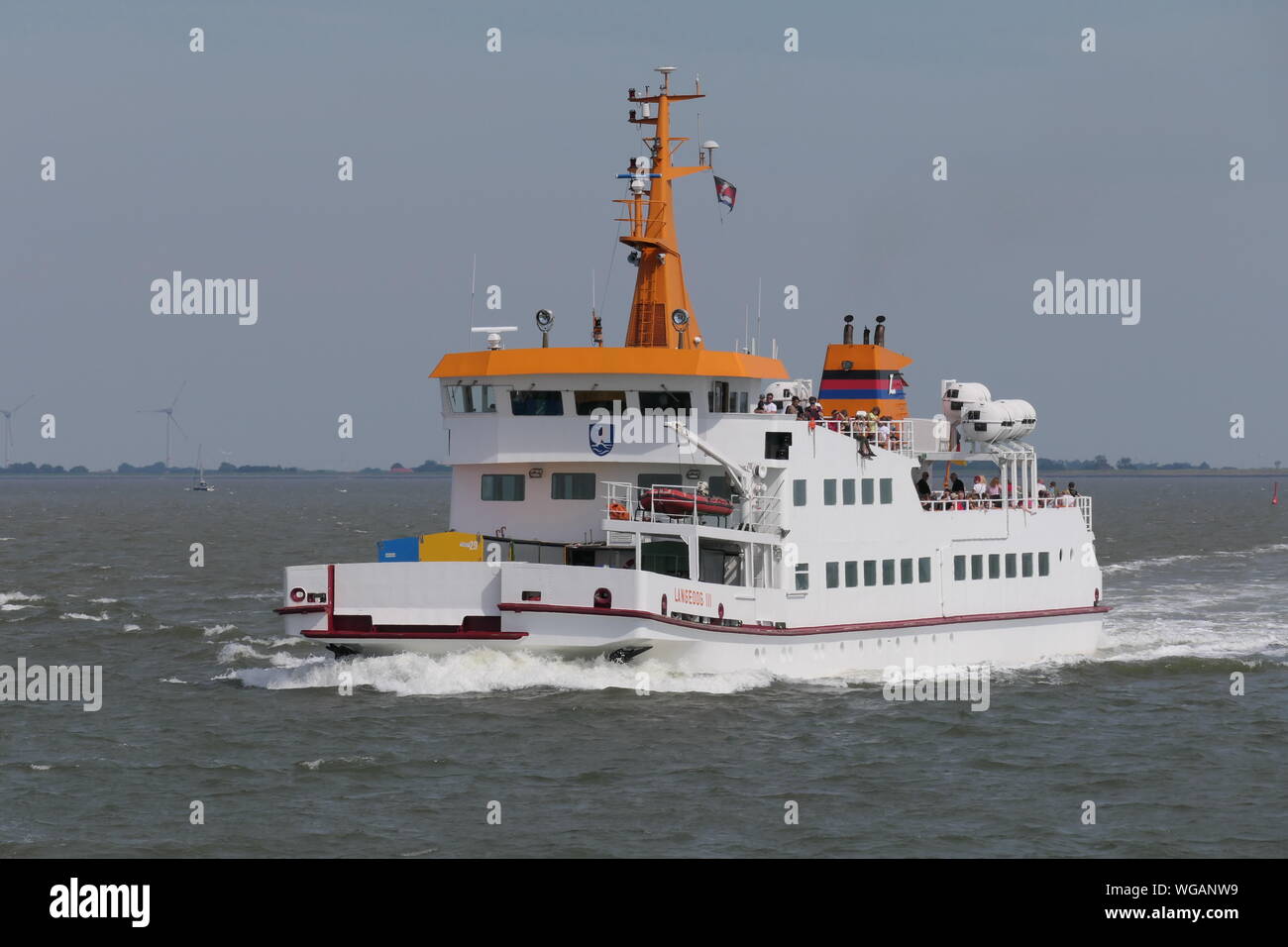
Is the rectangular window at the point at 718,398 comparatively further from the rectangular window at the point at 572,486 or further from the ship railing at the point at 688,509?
the rectangular window at the point at 572,486

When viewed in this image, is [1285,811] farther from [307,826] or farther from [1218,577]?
[1218,577]

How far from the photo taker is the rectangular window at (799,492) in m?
30.9

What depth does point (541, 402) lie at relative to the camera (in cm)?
3075

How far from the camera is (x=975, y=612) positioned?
34406 mm

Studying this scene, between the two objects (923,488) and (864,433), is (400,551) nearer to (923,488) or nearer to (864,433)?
(864,433)

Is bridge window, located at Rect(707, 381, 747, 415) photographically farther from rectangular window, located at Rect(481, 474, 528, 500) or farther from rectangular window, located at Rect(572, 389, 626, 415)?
rectangular window, located at Rect(481, 474, 528, 500)

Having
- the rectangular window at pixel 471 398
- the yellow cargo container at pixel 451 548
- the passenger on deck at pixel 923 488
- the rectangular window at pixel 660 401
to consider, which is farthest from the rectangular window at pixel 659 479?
the passenger on deck at pixel 923 488

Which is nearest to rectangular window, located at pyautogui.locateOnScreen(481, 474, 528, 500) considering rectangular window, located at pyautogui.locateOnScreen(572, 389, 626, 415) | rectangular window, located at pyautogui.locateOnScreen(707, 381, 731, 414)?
rectangular window, located at pyautogui.locateOnScreen(572, 389, 626, 415)

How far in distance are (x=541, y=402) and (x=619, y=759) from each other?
28.1ft

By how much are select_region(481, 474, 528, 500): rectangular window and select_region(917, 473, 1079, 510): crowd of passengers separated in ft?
27.9

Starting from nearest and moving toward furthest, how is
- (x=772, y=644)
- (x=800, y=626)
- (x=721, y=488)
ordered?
(x=772, y=644)
(x=800, y=626)
(x=721, y=488)

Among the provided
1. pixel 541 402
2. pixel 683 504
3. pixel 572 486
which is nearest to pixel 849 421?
pixel 683 504

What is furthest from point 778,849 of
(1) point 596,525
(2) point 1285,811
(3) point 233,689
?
(3) point 233,689
